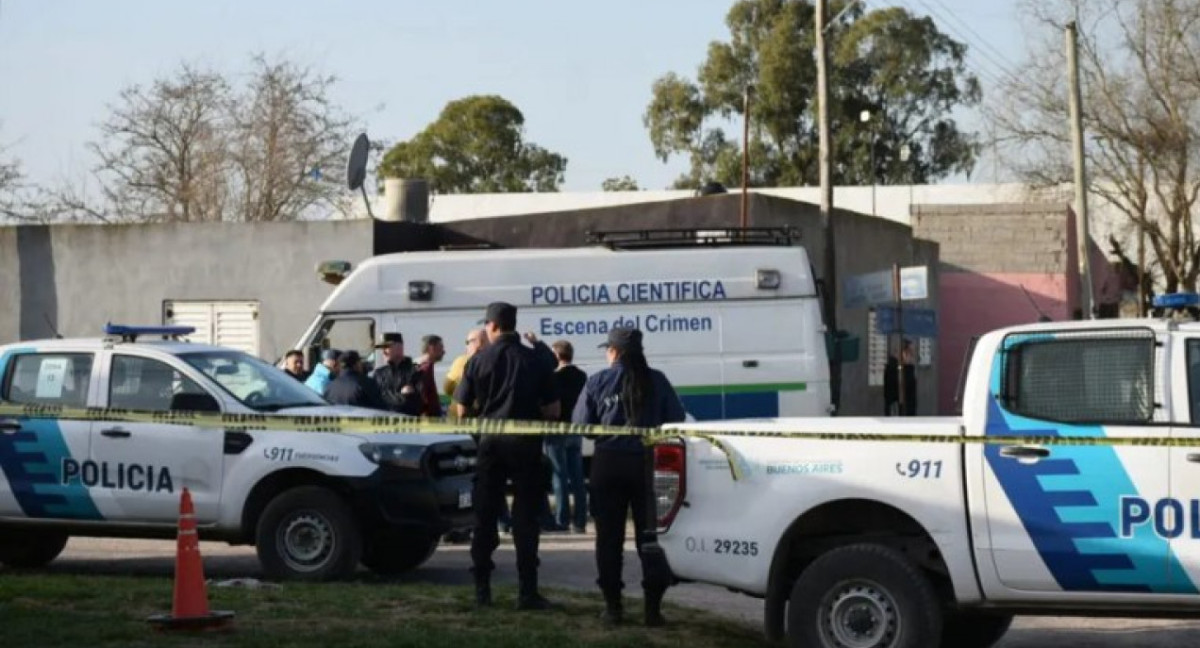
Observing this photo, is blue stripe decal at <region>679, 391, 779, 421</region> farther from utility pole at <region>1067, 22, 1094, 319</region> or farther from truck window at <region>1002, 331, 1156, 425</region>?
utility pole at <region>1067, 22, 1094, 319</region>

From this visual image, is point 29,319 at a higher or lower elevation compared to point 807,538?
higher

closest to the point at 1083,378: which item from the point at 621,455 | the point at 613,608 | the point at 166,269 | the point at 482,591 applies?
the point at 621,455

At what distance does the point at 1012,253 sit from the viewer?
48938mm

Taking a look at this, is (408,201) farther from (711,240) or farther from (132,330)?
(132,330)

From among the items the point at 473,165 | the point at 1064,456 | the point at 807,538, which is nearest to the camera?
the point at 1064,456

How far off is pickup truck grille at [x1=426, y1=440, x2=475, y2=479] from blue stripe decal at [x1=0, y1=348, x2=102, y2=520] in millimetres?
2372

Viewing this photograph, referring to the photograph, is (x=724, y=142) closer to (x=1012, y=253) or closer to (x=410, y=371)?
(x=1012, y=253)

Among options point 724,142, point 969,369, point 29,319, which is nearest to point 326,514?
point 969,369

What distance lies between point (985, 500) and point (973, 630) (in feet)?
5.80

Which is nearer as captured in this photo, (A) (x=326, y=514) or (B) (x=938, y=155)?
(A) (x=326, y=514)

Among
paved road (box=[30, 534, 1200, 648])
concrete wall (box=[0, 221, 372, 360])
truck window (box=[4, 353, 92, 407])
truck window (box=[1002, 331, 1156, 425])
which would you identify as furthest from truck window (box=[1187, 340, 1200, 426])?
concrete wall (box=[0, 221, 372, 360])

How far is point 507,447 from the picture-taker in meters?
11.9

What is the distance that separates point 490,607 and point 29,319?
65.0 ft

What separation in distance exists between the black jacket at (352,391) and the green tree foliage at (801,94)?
54.5 metres
